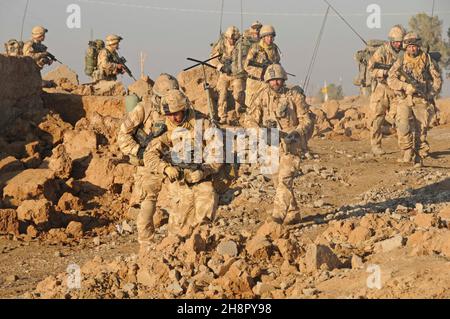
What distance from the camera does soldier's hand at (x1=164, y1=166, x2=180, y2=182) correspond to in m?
8.88

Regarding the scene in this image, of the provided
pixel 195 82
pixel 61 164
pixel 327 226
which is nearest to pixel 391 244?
pixel 327 226

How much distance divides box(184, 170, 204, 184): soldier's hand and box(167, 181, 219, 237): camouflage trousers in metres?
0.16

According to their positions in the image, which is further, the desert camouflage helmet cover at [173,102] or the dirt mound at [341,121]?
the dirt mound at [341,121]

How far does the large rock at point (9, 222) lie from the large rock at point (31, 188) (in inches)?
43.5

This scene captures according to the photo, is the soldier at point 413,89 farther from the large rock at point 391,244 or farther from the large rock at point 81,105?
the large rock at point 391,244

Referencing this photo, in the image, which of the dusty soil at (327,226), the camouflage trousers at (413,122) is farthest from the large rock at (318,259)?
the camouflage trousers at (413,122)

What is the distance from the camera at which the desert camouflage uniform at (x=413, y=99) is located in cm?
1516

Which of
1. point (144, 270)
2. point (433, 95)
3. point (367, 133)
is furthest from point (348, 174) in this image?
point (144, 270)

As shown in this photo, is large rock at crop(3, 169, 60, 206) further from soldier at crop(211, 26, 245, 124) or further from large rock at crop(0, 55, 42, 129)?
soldier at crop(211, 26, 245, 124)

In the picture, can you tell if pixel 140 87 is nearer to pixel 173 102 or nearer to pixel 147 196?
pixel 147 196

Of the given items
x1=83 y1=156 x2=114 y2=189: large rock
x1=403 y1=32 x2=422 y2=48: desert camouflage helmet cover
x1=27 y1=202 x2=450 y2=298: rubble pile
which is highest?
x1=403 y1=32 x2=422 y2=48: desert camouflage helmet cover

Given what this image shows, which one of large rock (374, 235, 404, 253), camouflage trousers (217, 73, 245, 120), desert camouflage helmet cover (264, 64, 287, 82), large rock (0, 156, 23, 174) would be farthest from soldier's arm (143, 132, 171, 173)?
camouflage trousers (217, 73, 245, 120)

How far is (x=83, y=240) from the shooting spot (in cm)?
1224

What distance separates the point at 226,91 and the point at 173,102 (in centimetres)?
943
